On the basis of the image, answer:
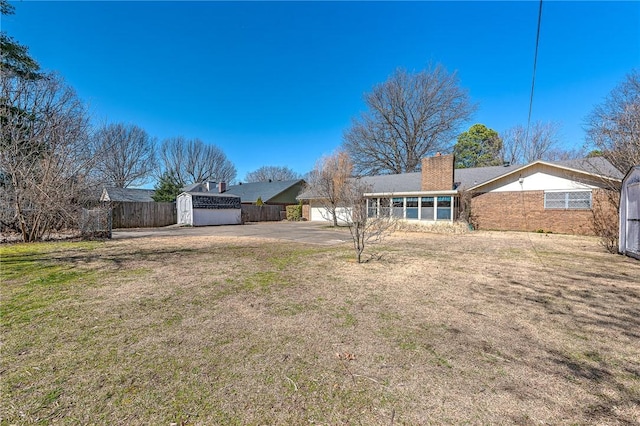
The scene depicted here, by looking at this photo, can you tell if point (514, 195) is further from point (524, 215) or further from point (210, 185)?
point (210, 185)

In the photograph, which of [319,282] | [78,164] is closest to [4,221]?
[78,164]

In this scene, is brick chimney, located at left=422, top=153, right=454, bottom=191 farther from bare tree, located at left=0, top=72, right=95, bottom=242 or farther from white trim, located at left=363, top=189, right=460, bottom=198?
bare tree, located at left=0, top=72, right=95, bottom=242

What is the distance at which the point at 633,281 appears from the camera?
17.9ft

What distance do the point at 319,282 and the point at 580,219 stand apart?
52.1ft

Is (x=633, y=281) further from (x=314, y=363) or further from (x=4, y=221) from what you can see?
(x=4, y=221)

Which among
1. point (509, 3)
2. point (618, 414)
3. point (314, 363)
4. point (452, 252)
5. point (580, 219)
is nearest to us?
point (618, 414)

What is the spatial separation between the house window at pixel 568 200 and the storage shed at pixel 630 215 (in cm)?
615

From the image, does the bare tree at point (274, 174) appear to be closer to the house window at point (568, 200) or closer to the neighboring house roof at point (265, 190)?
the neighboring house roof at point (265, 190)

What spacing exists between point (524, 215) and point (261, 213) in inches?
861

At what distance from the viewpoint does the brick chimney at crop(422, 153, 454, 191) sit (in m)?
17.2

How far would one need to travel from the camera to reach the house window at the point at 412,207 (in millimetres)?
18688

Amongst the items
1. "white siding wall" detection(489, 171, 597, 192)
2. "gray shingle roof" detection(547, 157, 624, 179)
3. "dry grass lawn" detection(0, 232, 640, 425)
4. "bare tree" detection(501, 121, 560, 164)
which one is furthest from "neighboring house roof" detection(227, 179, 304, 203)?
"dry grass lawn" detection(0, 232, 640, 425)

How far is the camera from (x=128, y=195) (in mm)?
28266

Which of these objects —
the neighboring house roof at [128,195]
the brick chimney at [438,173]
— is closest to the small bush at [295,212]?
the brick chimney at [438,173]
